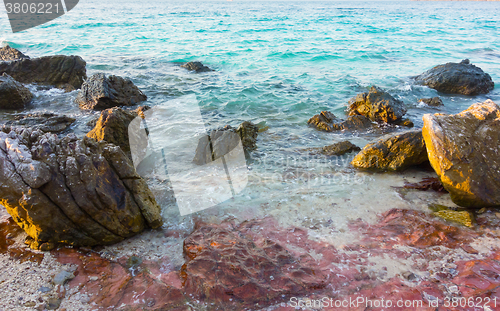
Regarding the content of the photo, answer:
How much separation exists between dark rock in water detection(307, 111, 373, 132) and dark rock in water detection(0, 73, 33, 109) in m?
9.21

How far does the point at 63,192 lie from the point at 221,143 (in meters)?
3.66

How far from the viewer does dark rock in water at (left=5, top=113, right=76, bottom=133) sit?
7551 mm

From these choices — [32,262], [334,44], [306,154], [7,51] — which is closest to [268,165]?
[306,154]

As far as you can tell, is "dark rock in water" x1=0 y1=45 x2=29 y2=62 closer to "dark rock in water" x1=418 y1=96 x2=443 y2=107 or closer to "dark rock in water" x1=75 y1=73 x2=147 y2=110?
"dark rock in water" x1=75 y1=73 x2=147 y2=110

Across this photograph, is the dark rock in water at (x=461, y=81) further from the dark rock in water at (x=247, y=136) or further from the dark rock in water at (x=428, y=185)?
the dark rock in water at (x=247, y=136)

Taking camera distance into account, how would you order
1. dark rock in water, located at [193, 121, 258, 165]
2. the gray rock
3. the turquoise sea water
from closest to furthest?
the gray rock → the turquoise sea water → dark rock in water, located at [193, 121, 258, 165]

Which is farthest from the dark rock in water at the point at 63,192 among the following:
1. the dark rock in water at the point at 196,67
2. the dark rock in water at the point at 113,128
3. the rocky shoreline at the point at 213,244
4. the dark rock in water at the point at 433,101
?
the dark rock in water at the point at 196,67

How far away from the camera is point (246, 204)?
16.1ft

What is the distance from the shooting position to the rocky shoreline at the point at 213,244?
2.97 m

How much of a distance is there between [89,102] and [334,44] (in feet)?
58.1

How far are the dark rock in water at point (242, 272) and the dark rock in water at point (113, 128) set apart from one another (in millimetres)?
3512

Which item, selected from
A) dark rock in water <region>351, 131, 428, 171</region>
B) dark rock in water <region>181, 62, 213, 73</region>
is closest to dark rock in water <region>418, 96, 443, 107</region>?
dark rock in water <region>351, 131, 428, 171</region>

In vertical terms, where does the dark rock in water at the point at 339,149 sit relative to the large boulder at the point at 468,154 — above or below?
below

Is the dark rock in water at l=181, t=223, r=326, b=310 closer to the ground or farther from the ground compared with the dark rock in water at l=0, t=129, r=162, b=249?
closer to the ground
